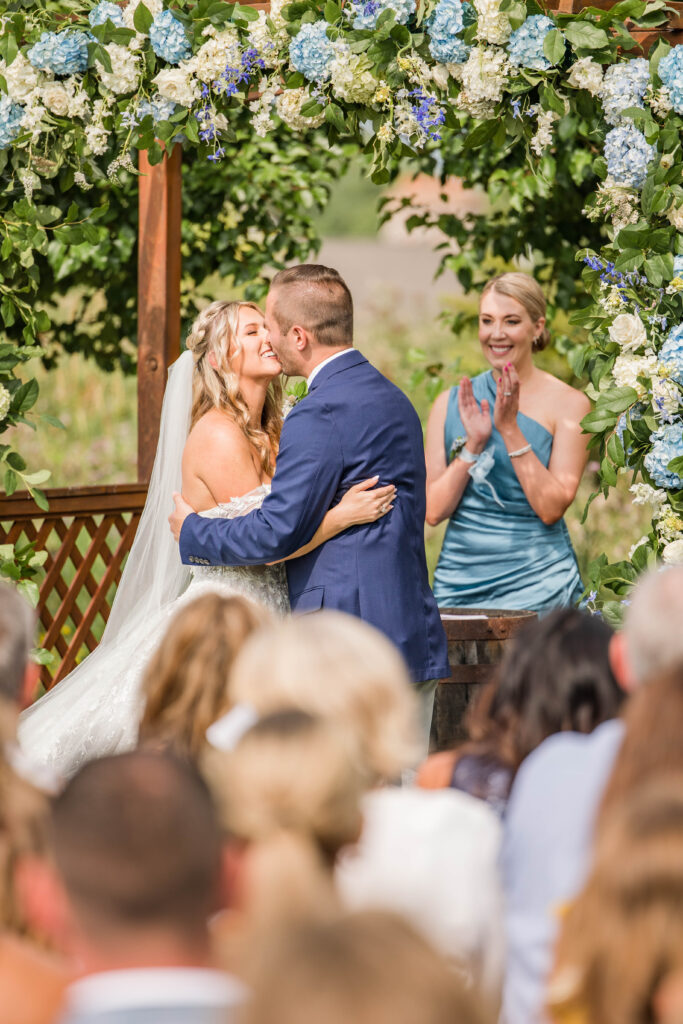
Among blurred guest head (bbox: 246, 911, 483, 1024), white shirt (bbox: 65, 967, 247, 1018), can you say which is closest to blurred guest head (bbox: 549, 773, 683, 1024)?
blurred guest head (bbox: 246, 911, 483, 1024)

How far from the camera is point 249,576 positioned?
13.2ft

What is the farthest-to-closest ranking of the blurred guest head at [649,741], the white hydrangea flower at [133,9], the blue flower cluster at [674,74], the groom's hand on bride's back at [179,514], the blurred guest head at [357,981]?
1. the white hydrangea flower at [133,9]
2. the groom's hand on bride's back at [179,514]
3. the blue flower cluster at [674,74]
4. the blurred guest head at [649,741]
5. the blurred guest head at [357,981]

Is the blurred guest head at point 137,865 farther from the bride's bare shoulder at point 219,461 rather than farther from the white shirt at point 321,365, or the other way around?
the bride's bare shoulder at point 219,461

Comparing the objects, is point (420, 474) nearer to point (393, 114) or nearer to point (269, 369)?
point (269, 369)

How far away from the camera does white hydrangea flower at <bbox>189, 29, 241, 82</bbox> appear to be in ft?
13.0

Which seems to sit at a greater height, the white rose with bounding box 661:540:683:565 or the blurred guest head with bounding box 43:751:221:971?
the blurred guest head with bounding box 43:751:221:971

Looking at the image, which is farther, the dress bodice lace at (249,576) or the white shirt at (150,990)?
the dress bodice lace at (249,576)

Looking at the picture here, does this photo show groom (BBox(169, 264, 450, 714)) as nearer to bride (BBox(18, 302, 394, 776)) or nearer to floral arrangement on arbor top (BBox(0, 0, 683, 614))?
bride (BBox(18, 302, 394, 776))

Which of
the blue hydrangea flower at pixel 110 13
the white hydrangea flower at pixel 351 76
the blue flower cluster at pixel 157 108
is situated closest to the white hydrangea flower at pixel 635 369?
the white hydrangea flower at pixel 351 76

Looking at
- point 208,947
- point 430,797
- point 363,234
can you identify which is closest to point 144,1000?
point 208,947

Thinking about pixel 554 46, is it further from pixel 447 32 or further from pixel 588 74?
pixel 447 32

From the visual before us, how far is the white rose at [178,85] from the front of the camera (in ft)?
13.2

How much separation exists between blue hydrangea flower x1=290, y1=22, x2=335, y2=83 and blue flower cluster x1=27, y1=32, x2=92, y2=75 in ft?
Result: 2.65

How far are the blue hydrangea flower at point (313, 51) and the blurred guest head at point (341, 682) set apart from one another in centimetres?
228
